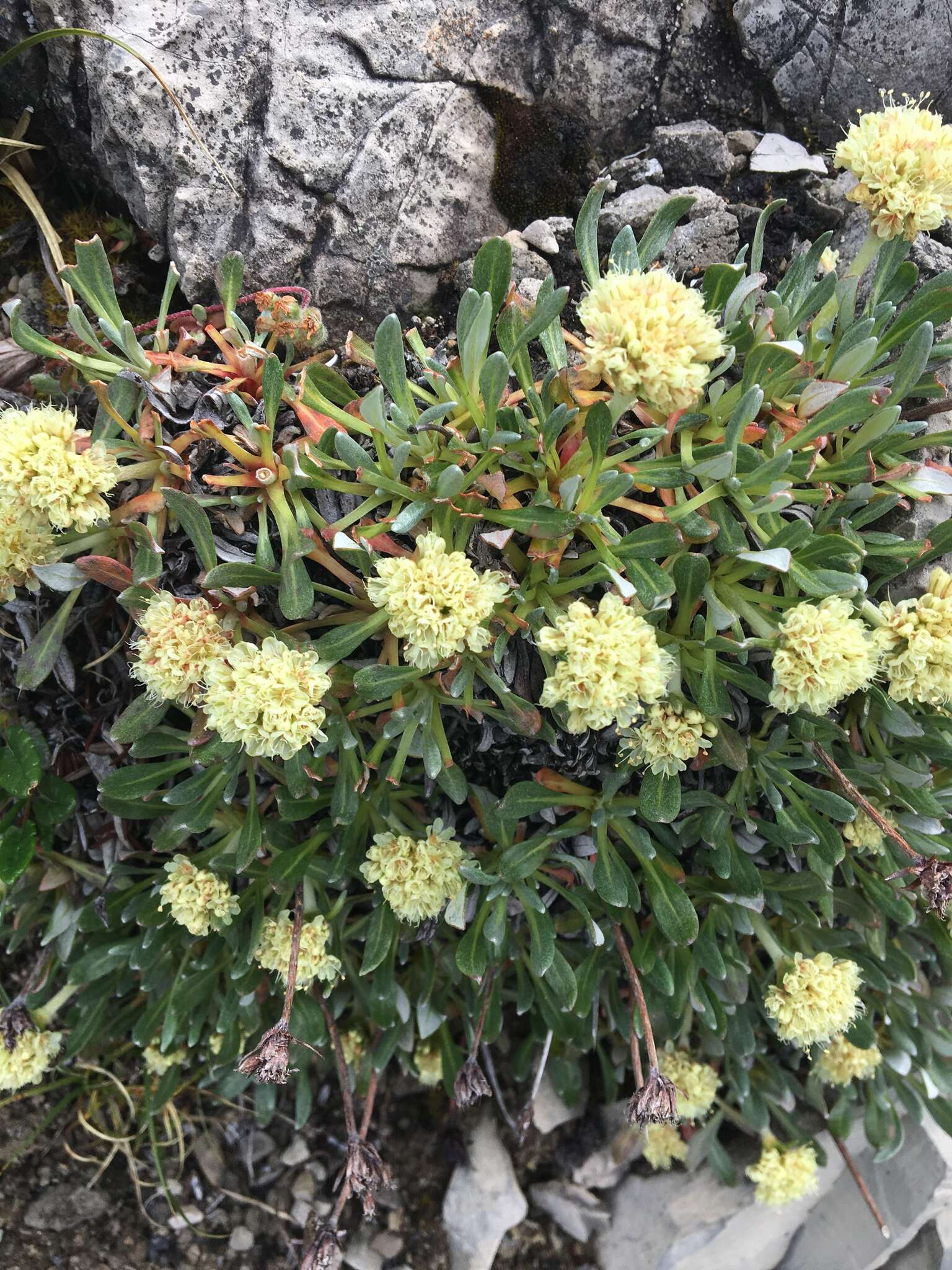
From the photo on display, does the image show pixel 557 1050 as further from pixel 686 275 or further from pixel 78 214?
pixel 78 214

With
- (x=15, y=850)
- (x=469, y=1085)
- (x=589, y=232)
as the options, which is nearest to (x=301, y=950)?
(x=469, y=1085)

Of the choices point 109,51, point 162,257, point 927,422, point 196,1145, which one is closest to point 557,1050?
point 196,1145

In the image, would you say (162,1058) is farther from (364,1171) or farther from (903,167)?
(903,167)

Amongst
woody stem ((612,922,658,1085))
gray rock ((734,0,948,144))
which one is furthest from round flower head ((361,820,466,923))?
gray rock ((734,0,948,144))

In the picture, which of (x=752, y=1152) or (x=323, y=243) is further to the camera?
(x=752, y=1152)

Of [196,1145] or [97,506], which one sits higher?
[97,506]

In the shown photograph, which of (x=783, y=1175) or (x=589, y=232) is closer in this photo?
(x=589, y=232)

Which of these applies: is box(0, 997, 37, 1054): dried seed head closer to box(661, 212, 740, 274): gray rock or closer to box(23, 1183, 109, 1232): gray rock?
box(23, 1183, 109, 1232): gray rock
